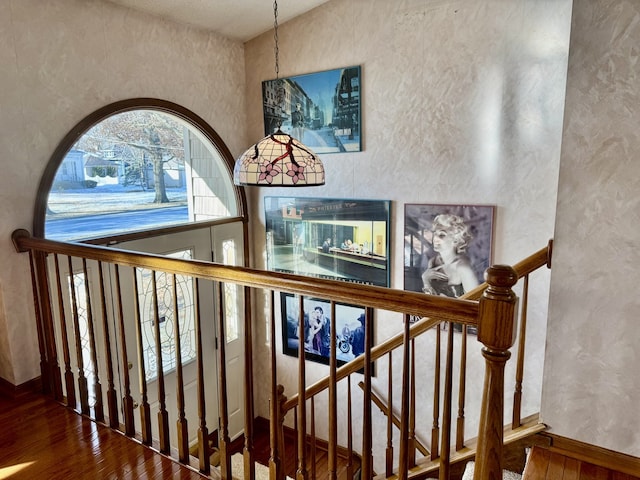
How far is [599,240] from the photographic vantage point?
5.32 ft

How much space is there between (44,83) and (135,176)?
0.95 metres

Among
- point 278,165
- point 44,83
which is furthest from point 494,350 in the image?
point 44,83

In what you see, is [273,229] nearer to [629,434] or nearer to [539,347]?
[539,347]

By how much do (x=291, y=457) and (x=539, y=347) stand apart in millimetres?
2471

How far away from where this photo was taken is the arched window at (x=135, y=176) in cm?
284

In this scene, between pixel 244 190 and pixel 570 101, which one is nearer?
pixel 570 101

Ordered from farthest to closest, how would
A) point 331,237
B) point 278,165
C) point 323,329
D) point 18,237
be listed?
point 323,329 → point 331,237 → point 18,237 → point 278,165

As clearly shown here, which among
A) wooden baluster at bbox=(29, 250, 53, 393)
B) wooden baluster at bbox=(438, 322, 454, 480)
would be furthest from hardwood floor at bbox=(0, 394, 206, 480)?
wooden baluster at bbox=(438, 322, 454, 480)

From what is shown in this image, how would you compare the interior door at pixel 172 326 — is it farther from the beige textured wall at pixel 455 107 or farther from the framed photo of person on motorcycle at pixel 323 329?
the beige textured wall at pixel 455 107

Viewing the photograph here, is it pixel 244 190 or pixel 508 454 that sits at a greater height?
pixel 244 190

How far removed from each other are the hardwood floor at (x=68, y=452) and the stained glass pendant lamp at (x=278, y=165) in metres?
1.30

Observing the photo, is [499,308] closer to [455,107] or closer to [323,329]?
[455,107]

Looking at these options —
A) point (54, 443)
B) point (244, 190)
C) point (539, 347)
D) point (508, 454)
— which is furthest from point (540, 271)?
→ point (54, 443)

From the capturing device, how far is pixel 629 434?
1.66m
